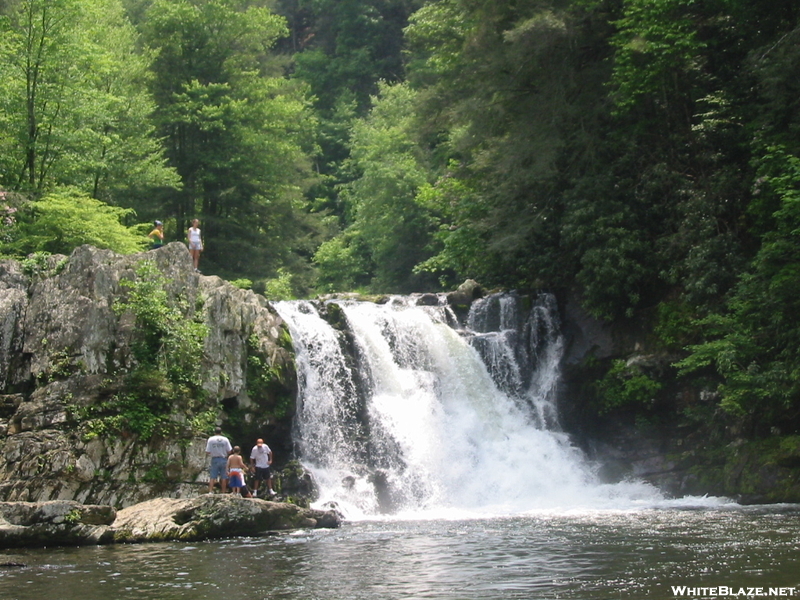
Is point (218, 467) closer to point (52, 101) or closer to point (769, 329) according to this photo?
point (52, 101)

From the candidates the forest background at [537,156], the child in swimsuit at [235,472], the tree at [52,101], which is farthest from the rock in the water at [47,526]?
the tree at [52,101]

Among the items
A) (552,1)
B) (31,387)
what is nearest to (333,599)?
(31,387)

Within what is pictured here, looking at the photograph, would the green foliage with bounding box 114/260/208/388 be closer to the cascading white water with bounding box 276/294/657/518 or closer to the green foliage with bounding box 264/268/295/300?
the cascading white water with bounding box 276/294/657/518

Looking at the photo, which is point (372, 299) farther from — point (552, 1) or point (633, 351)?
point (552, 1)

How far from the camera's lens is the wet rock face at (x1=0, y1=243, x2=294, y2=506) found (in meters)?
16.8

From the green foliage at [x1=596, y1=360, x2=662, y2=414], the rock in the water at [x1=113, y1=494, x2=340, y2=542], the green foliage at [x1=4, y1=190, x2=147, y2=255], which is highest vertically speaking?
the green foliage at [x1=4, y1=190, x2=147, y2=255]

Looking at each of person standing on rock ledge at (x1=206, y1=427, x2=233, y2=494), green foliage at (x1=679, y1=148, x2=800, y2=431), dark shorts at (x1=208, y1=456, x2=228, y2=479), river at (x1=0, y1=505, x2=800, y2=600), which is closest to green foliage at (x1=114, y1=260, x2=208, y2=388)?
person standing on rock ledge at (x1=206, y1=427, x2=233, y2=494)

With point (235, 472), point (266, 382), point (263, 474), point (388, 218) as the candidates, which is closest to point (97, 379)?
point (235, 472)

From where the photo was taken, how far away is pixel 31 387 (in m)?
17.7

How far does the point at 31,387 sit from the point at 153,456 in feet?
8.81

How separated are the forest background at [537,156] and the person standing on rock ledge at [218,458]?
6538 mm

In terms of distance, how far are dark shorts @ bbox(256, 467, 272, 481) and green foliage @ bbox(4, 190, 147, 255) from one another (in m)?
6.50

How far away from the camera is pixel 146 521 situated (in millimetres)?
15312

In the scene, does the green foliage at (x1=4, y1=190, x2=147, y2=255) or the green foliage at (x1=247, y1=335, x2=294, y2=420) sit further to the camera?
the green foliage at (x1=4, y1=190, x2=147, y2=255)
